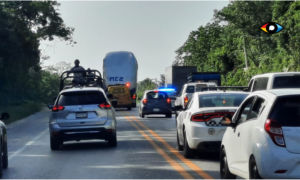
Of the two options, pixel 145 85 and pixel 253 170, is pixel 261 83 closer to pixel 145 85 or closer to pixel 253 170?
pixel 253 170

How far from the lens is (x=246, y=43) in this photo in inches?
2940

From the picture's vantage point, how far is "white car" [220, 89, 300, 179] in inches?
293

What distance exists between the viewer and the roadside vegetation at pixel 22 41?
1709 inches

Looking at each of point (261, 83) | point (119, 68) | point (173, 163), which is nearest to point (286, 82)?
point (261, 83)

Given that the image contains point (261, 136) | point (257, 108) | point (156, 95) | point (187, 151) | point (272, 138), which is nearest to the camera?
point (272, 138)

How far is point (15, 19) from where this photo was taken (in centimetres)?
4938

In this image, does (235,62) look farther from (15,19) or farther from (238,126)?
(238,126)

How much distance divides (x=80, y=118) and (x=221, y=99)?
418cm

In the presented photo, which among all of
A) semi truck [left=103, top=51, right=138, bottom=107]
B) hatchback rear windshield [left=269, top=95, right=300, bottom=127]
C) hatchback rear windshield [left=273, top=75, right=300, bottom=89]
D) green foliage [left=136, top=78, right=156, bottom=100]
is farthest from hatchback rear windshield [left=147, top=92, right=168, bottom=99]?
green foliage [left=136, top=78, right=156, bottom=100]

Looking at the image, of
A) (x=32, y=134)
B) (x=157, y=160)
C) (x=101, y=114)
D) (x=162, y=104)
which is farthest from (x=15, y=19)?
(x=157, y=160)

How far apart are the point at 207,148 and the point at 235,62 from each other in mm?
72570

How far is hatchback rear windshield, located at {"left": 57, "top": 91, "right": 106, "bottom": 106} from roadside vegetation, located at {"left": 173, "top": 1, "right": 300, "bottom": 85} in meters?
32.5

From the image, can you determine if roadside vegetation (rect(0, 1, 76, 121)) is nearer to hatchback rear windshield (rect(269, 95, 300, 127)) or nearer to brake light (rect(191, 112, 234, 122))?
brake light (rect(191, 112, 234, 122))

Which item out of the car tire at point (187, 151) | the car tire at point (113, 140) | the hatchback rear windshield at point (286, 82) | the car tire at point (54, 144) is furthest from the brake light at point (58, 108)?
the hatchback rear windshield at point (286, 82)
